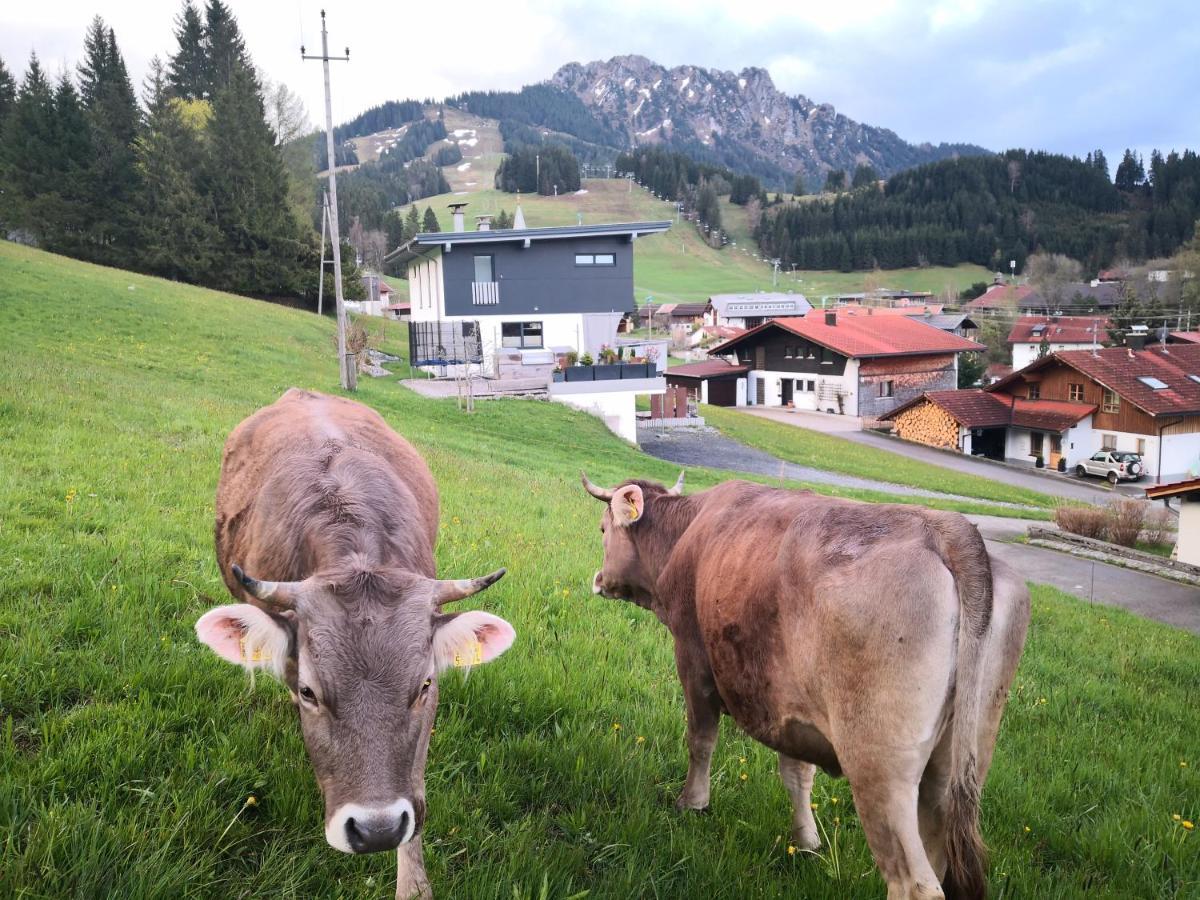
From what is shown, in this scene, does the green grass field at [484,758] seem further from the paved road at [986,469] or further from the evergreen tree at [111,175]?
the evergreen tree at [111,175]

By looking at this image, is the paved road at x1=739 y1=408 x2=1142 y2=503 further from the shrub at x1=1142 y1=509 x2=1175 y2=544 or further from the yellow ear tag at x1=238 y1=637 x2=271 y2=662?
the yellow ear tag at x1=238 y1=637 x2=271 y2=662

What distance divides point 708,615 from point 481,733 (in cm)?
156

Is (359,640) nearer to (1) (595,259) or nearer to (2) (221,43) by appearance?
(1) (595,259)

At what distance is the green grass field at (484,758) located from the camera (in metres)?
3.48

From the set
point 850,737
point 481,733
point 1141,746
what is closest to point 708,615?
point 850,737

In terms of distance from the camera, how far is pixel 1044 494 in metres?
36.7

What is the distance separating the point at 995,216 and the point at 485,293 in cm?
16582

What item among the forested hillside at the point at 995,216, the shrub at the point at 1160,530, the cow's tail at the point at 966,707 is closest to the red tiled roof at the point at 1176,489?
the shrub at the point at 1160,530

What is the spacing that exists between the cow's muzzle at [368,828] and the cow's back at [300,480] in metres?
1.26

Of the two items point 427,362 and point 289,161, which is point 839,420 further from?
point 289,161

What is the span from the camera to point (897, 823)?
312 centimetres

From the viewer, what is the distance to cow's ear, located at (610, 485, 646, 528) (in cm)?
593

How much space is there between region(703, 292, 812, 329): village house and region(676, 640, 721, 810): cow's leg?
3967 inches

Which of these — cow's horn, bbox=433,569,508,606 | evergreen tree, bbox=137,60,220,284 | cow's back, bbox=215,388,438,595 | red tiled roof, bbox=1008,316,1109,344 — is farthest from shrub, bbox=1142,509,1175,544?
red tiled roof, bbox=1008,316,1109,344
